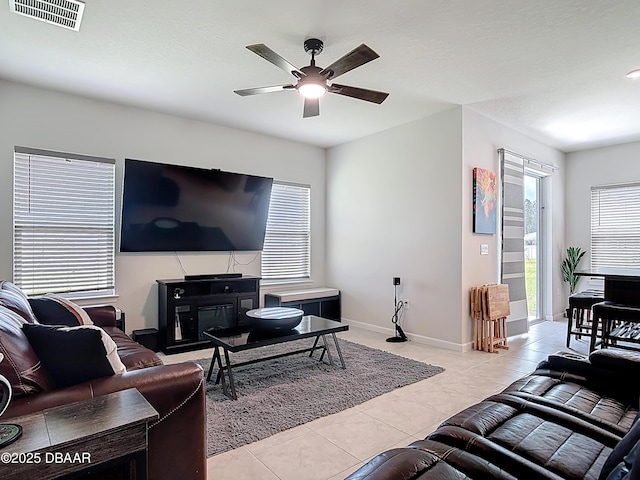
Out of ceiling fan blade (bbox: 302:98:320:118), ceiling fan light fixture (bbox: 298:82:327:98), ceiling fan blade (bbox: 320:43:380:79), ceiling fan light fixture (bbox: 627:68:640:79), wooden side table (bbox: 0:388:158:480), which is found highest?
ceiling fan light fixture (bbox: 627:68:640:79)

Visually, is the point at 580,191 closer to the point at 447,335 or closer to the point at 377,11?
the point at 447,335

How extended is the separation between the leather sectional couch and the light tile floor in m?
0.39

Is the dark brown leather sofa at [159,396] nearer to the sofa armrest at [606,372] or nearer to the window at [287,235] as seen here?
the sofa armrest at [606,372]

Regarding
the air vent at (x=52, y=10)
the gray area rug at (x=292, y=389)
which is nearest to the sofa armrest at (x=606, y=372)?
the gray area rug at (x=292, y=389)

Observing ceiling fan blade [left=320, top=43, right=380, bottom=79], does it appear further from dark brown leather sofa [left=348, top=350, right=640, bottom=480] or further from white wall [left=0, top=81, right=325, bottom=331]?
white wall [left=0, top=81, right=325, bottom=331]

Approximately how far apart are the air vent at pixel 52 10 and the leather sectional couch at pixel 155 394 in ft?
6.61

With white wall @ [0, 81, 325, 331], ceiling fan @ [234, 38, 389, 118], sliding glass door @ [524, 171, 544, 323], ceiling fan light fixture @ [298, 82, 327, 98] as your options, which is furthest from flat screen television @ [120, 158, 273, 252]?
sliding glass door @ [524, 171, 544, 323]

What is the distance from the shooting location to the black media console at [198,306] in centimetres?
423

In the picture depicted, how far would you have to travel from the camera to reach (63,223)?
3.94 meters

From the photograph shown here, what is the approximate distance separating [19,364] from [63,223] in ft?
9.87

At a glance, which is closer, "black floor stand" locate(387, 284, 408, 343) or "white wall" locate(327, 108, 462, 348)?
"white wall" locate(327, 108, 462, 348)

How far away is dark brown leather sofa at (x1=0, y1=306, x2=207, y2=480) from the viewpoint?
142 cm

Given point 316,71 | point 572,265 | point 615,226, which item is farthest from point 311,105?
point 615,226

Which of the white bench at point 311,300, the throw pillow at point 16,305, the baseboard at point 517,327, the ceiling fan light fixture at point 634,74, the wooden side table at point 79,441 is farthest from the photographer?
the white bench at point 311,300
